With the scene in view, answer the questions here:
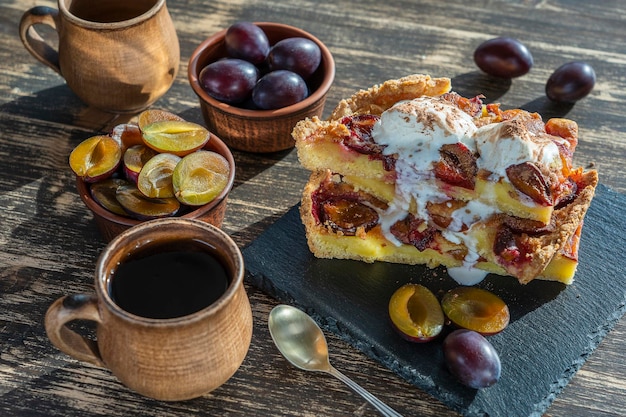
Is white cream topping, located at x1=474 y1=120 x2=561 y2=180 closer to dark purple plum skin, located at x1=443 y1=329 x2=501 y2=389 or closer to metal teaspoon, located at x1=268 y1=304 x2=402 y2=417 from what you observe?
dark purple plum skin, located at x1=443 y1=329 x2=501 y2=389

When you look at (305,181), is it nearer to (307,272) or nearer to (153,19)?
(307,272)

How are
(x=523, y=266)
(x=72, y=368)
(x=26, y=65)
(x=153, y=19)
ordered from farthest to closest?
(x=26, y=65) < (x=153, y=19) < (x=523, y=266) < (x=72, y=368)

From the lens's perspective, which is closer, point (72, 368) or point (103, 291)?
point (103, 291)

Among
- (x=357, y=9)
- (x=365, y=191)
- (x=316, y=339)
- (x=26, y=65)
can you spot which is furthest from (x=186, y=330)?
(x=357, y=9)

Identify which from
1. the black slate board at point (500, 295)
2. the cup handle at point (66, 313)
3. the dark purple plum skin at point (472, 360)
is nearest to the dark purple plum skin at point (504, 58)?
the black slate board at point (500, 295)

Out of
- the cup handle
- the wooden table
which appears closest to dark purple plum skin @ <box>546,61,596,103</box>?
the wooden table

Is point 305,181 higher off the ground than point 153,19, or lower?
lower

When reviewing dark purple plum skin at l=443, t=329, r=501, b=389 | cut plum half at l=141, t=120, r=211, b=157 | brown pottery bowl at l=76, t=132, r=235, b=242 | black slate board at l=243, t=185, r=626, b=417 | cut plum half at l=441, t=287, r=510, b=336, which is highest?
cut plum half at l=141, t=120, r=211, b=157
